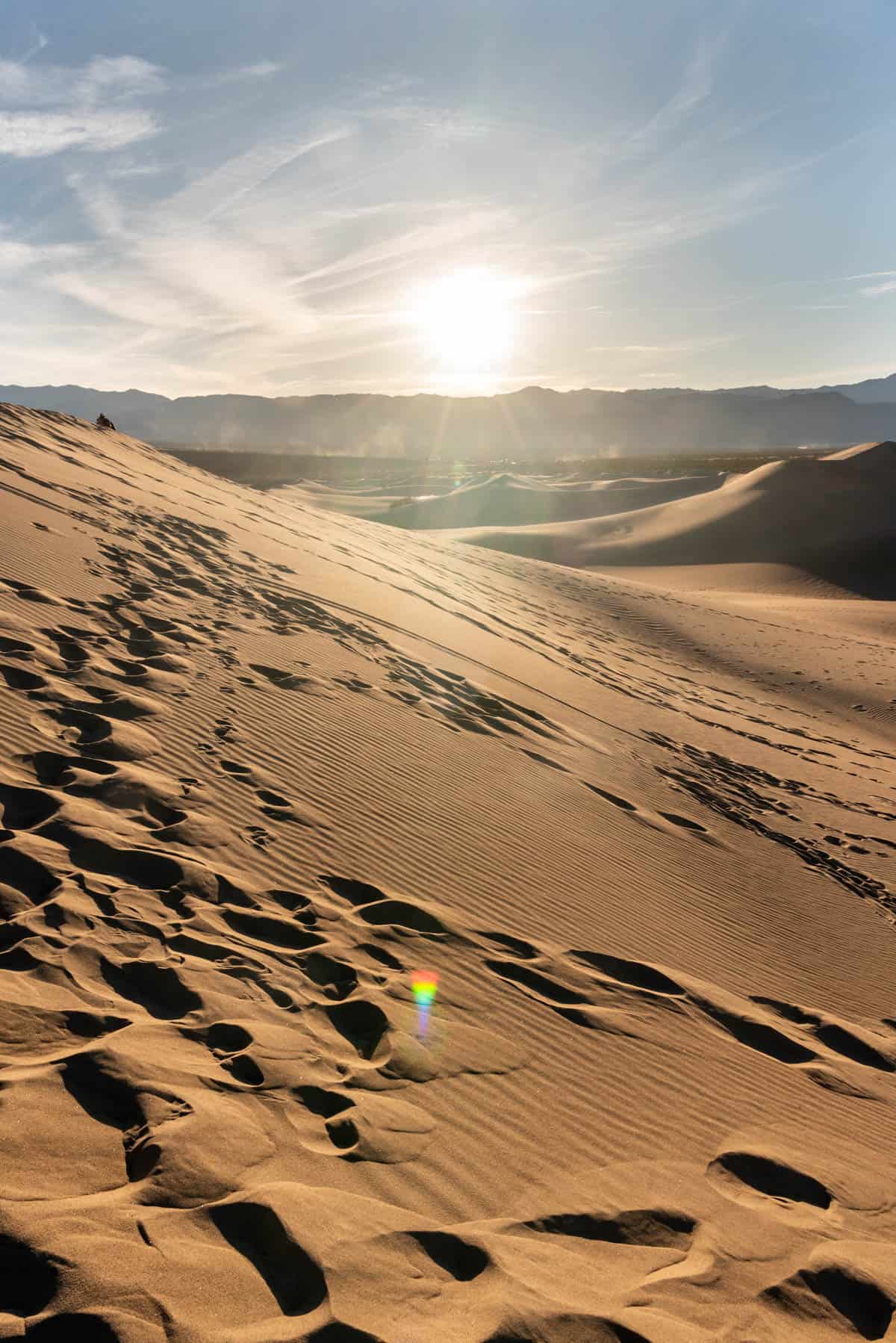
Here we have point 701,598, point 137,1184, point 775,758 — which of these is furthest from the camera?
point 701,598

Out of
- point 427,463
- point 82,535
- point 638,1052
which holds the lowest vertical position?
point 638,1052

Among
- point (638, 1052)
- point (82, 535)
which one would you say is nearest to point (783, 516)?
point (82, 535)

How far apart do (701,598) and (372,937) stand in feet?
70.9

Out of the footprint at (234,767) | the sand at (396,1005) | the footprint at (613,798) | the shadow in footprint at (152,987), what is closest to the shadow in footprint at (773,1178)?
the sand at (396,1005)

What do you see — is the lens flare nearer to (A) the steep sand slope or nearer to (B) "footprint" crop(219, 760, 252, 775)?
(B) "footprint" crop(219, 760, 252, 775)

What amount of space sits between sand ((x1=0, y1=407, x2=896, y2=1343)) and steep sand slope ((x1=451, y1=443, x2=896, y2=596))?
26274mm

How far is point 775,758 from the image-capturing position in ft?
31.2

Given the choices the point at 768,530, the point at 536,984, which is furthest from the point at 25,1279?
the point at 768,530

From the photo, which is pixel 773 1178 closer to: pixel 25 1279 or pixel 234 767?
pixel 25 1279

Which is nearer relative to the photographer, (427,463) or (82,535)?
(82,535)

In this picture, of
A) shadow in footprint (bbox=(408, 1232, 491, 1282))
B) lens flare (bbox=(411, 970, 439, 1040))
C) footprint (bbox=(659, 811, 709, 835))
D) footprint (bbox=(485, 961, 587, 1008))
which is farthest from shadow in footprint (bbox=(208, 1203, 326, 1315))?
footprint (bbox=(659, 811, 709, 835))

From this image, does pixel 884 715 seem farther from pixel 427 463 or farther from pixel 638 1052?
pixel 427 463

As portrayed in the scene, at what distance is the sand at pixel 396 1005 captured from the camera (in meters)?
2.15

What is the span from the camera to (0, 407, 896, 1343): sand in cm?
215
